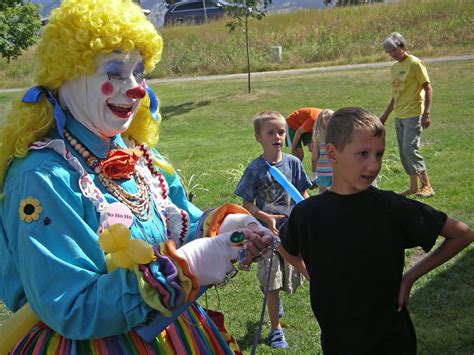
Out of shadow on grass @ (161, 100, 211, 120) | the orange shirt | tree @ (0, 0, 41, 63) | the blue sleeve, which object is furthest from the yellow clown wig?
shadow on grass @ (161, 100, 211, 120)

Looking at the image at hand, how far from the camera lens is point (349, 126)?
262 cm

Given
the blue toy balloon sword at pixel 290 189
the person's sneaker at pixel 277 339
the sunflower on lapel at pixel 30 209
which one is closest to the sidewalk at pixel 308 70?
the person's sneaker at pixel 277 339

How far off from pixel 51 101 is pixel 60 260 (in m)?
0.65

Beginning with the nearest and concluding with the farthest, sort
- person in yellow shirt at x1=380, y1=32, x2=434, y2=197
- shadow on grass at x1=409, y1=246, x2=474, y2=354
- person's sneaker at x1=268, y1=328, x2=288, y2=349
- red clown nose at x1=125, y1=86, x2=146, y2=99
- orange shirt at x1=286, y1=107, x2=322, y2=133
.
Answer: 1. red clown nose at x1=125, y1=86, x2=146, y2=99
2. shadow on grass at x1=409, y1=246, x2=474, y2=354
3. person's sneaker at x1=268, y1=328, x2=288, y2=349
4. orange shirt at x1=286, y1=107, x2=322, y2=133
5. person in yellow shirt at x1=380, y1=32, x2=434, y2=197

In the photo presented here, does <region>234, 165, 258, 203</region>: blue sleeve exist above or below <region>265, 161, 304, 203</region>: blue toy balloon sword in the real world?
below

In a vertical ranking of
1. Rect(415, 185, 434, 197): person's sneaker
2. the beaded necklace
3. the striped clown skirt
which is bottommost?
Rect(415, 185, 434, 197): person's sneaker

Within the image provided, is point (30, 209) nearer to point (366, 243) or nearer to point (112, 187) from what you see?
point (112, 187)

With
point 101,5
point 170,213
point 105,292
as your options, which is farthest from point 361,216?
point 101,5

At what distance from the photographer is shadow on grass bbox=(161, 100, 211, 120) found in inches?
635

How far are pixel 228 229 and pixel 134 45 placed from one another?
771 mm

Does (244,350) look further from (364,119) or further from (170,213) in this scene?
(364,119)

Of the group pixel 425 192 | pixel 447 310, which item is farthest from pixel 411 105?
pixel 447 310

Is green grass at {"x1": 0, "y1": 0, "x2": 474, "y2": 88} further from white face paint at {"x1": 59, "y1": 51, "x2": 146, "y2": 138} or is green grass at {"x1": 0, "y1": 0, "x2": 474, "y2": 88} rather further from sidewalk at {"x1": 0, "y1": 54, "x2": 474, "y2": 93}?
white face paint at {"x1": 59, "y1": 51, "x2": 146, "y2": 138}

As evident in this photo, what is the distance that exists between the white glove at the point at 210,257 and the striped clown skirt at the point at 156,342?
1.16 ft
